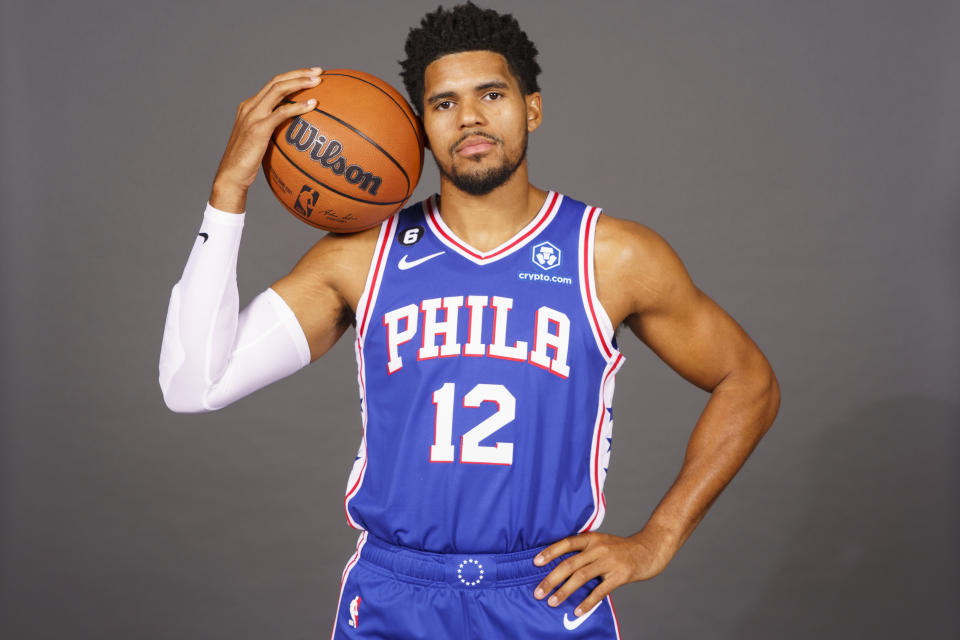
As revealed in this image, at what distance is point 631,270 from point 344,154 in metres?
0.72

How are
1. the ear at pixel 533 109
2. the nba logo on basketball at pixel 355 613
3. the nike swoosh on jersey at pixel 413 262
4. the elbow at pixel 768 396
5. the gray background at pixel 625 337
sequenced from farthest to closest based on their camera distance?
the gray background at pixel 625 337, the elbow at pixel 768 396, the ear at pixel 533 109, the nike swoosh on jersey at pixel 413 262, the nba logo on basketball at pixel 355 613

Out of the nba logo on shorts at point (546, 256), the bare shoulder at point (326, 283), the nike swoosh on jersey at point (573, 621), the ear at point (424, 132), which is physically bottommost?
the nike swoosh on jersey at point (573, 621)

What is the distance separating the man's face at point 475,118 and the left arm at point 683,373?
0.30 metres

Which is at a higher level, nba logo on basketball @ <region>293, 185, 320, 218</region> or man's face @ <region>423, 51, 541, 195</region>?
man's face @ <region>423, 51, 541, 195</region>

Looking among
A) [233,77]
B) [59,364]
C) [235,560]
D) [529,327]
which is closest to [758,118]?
[233,77]

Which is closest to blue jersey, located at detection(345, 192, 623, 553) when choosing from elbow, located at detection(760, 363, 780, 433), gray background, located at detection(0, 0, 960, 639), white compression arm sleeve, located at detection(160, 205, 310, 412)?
white compression arm sleeve, located at detection(160, 205, 310, 412)

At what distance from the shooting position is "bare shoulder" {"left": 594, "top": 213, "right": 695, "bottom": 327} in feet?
8.35

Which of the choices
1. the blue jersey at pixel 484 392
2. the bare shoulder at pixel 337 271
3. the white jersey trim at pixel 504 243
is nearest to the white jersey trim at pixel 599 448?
the blue jersey at pixel 484 392

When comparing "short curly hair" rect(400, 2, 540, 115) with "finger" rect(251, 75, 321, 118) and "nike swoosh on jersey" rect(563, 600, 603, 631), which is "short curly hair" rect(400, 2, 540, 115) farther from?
"nike swoosh on jersey" rect(563, 600, 603, 631)

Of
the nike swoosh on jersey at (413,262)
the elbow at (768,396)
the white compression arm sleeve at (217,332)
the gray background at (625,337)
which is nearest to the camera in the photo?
the white compression arm sleeve at (217,332)

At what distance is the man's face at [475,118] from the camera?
2469mm

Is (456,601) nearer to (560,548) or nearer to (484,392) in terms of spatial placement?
(560,548)

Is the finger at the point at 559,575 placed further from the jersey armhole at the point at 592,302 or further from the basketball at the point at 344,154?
the basketball at the point at 344,154

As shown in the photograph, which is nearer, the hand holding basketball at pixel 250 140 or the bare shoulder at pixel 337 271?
the hand holding basketball at pixel 250 140
